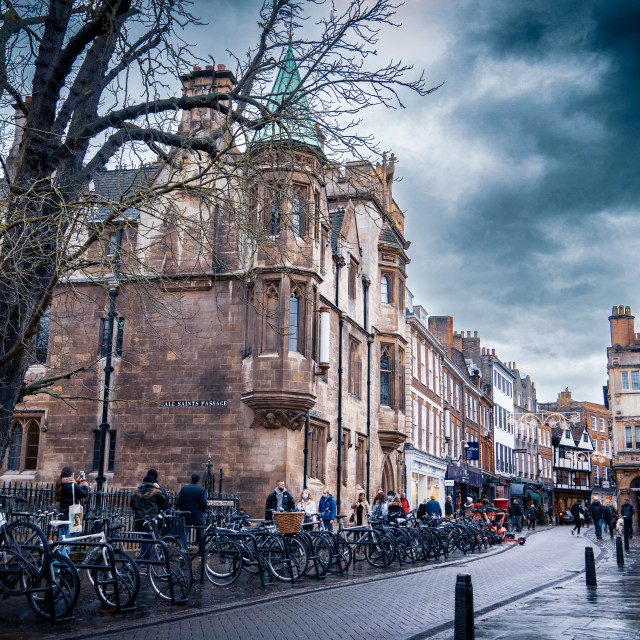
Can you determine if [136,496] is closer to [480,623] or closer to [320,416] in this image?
[480,623]

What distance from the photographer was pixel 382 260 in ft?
106

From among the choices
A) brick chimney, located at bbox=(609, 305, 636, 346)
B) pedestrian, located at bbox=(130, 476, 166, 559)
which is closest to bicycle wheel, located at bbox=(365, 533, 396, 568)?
pedestrian, located at bbox=(130, 476, 166, 559)

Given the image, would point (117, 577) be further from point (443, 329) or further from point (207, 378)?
point (443, 329)

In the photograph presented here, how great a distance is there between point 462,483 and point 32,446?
3154 centimetres

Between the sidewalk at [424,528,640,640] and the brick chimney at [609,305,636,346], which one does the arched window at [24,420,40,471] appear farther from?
the brick chimney at [609,305,636,346]

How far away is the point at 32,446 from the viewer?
23203mm

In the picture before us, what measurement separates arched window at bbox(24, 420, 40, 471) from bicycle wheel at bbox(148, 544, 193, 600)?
1334 cm

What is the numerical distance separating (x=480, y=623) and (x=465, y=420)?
4361 cm

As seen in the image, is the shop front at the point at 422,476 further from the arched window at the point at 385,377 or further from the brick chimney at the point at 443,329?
the brick chimney at the point at 443,329

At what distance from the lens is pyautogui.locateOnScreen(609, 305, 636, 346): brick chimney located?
65.6m

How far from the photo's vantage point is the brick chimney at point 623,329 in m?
65.6

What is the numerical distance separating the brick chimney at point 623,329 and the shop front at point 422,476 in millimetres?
28902

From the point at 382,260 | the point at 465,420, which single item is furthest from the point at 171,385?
the point at 465,420

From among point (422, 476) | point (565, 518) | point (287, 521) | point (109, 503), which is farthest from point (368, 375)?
point (565, 518)
